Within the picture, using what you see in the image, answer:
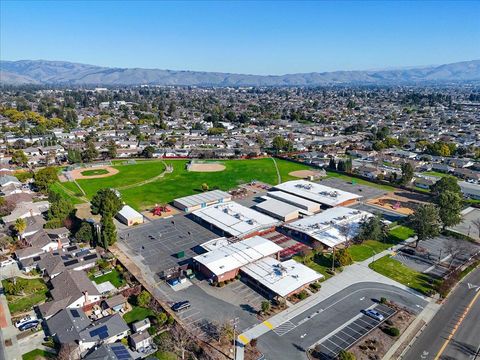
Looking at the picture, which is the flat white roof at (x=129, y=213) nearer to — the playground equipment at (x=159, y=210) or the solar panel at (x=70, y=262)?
the playground equipment at (x=159, y=210)

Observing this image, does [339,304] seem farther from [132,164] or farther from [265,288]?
[132,164]

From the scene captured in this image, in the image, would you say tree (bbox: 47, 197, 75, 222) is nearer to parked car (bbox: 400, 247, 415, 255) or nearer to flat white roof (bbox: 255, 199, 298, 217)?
flat white roof (bbox: 255, 199, 298, 217)

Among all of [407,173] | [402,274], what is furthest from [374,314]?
[407,173]

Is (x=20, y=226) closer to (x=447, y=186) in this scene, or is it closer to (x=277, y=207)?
(x=277, y=207)

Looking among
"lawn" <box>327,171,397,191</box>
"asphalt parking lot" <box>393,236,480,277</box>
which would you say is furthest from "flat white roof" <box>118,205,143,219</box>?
"lawn" <box>327,171,397,191</box>

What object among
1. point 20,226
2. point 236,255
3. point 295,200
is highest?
point 20,226

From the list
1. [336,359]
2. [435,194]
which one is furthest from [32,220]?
[435,194]

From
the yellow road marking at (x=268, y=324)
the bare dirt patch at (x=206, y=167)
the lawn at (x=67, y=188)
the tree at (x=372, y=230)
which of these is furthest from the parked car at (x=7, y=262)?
the bare dirt patch at (x=206, y=167)
